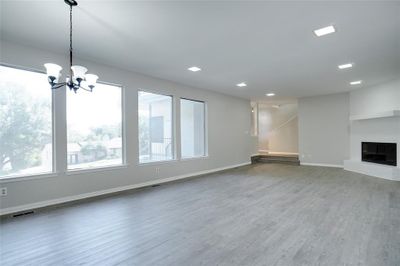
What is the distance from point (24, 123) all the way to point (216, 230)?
3.67 meters

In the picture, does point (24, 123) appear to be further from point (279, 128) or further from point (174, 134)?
point (279, 128)

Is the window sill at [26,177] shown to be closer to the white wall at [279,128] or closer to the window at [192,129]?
the window at [192,129]

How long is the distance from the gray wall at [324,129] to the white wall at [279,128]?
2.17 m

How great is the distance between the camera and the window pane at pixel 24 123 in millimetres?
3615

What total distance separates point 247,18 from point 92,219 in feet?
11.8

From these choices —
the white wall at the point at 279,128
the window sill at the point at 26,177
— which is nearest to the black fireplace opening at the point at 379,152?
the white wall at the point at 279,128

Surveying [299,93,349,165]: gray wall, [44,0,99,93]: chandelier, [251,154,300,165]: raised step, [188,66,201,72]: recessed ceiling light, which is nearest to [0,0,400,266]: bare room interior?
[44,0,99,93]: chandelier

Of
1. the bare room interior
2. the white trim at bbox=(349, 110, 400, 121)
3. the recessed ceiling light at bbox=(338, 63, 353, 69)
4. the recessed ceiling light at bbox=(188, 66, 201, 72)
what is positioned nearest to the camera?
the bare room interior

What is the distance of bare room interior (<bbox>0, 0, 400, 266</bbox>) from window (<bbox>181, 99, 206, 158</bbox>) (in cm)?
6

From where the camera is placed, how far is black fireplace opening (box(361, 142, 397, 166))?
6.36 meters

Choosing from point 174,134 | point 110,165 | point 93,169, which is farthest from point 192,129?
point 93,169

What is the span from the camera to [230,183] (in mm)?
5762

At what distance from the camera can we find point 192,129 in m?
7.20

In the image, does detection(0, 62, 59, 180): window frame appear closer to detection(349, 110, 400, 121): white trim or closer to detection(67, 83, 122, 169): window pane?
detection(67, 83, 122, 169): window pane
